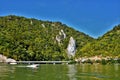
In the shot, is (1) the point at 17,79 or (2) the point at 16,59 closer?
(1) the point at 17,79

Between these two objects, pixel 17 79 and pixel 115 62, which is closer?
pixel 17 79

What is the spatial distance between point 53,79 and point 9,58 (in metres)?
133

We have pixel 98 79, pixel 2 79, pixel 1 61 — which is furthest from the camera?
pixel 1 61

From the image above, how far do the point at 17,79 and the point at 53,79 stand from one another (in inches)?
268

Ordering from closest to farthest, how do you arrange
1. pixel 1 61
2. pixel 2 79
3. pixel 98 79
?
pixel 2 79 → pixel 98 79 → pixel 1 61

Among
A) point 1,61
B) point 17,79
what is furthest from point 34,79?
point 1,61

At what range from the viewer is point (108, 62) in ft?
653

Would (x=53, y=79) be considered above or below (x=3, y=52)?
below

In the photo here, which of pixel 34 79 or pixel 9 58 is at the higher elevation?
pixel 9 58

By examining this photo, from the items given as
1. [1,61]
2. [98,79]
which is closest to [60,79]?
[98,79]

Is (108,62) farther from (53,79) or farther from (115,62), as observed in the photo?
(53,79)

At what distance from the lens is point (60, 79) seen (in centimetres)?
6500

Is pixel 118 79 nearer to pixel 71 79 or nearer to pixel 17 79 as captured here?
pixel 71 79

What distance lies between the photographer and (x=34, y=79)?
64.2 m
